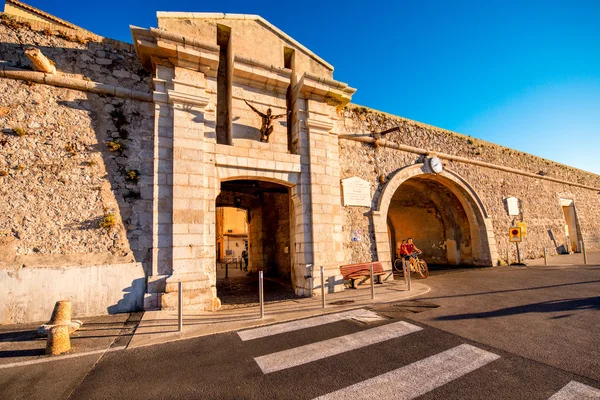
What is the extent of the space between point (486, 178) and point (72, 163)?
1648 centimetres

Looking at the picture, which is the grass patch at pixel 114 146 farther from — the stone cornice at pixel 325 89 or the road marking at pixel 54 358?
the stone cornice at pixel 325 89

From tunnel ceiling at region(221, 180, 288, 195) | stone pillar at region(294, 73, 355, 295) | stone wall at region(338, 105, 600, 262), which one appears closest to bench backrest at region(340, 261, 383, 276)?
stone pillar at region(294, 73, 355, 295)

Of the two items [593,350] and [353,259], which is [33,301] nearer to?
[353,259]

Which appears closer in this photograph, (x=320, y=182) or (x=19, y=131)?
(x=19, y=131)

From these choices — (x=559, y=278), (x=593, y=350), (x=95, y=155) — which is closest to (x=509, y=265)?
(x=559, y=278)

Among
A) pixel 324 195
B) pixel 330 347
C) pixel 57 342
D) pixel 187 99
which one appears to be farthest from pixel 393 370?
pixel 187 99

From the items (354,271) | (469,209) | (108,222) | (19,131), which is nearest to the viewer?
(19,131)

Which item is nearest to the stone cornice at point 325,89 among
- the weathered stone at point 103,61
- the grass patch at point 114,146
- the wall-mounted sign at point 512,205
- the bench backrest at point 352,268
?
the weathered stone at point 103,61

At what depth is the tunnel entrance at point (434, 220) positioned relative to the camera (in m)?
13.2

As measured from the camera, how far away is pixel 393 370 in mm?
3115

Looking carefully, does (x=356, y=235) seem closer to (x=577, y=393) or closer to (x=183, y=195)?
(x=183, y=195)

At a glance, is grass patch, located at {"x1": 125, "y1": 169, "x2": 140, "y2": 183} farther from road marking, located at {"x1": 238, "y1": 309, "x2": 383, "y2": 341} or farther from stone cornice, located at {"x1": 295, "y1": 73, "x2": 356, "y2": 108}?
stone cornice, located at {"x1": 295, "y1": 73, "x2": 356, "y2": 108}

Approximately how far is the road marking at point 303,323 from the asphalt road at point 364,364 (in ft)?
0.20

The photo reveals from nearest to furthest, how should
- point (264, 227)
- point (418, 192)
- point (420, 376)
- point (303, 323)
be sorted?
point (420, 376) < point (303, 323) < point (264, 227) < point (418, 192)
